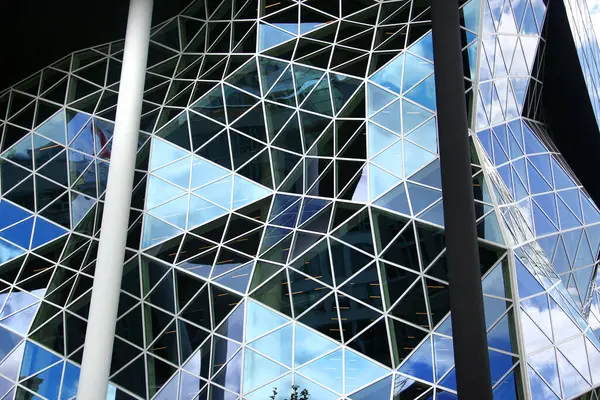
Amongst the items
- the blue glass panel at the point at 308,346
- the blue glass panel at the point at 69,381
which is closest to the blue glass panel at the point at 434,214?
the blue glass panel at the point at 308,346

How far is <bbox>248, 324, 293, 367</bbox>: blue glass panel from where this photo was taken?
20.0 meters

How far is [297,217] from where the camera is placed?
2153cm

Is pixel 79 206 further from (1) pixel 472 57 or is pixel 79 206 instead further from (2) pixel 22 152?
(1) pixel 472 57

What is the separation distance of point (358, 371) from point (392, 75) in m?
9.67

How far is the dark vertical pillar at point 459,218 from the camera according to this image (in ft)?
39.2

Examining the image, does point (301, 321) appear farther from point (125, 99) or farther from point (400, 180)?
point (125, 99)

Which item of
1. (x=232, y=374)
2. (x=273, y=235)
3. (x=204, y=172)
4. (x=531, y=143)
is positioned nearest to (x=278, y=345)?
(x=232, y=374)

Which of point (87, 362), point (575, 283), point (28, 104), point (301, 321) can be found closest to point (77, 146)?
point (28, 104)

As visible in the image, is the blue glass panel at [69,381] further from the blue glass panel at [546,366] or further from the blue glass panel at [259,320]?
the blue glass panel at [546,366]

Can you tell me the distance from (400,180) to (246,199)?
5.33m

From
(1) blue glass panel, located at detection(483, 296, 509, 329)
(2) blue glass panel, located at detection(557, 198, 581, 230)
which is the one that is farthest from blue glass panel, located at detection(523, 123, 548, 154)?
(1) blue glass panel, located at detection(483, 296, 509, 329)

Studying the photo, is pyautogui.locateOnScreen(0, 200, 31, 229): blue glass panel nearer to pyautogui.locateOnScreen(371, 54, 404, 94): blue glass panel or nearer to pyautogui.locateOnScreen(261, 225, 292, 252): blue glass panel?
pyautogui.locateOnScreen(261, 225, 292, 252): blue glass panel

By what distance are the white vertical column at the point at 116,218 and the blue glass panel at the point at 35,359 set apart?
3.56 meters

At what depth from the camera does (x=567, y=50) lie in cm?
2742
